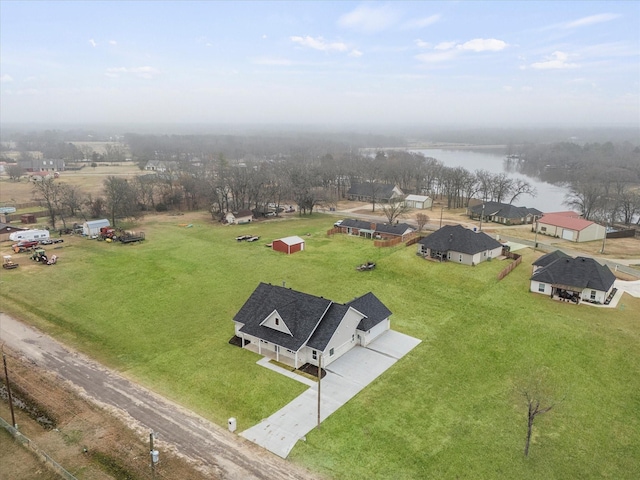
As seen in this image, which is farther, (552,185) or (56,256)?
(552,185)

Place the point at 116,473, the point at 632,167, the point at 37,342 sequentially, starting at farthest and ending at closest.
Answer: the point at 632,167
the point at 37,342
the point at 116,473

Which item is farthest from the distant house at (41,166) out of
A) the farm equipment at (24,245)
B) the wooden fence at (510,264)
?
the wooden fence at (510,264)

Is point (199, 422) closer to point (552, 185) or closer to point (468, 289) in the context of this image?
point (468, 289)

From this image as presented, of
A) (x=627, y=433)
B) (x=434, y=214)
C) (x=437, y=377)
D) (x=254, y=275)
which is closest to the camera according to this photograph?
(x=627, y=433)

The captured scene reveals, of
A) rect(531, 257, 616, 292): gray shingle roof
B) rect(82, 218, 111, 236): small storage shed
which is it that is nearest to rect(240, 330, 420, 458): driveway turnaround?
rect(531, 257, 616, 292): gray shingle roof

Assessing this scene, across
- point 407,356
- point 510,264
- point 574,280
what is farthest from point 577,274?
point 407,356

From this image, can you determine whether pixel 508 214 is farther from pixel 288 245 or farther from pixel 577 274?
pixel 288 245

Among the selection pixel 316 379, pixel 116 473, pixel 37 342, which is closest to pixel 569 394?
pixel 316 379
